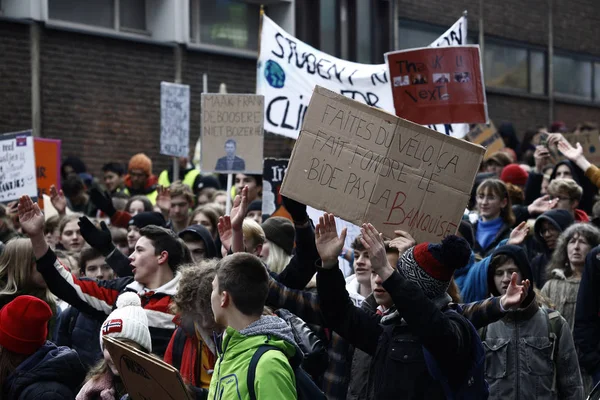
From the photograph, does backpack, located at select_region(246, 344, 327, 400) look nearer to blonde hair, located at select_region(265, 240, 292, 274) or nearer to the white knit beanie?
the white knit beanie

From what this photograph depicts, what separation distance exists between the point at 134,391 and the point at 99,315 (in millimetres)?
2082

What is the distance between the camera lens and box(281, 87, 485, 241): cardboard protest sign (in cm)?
567

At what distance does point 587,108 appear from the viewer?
26.1 m

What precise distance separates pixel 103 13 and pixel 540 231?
9.79m

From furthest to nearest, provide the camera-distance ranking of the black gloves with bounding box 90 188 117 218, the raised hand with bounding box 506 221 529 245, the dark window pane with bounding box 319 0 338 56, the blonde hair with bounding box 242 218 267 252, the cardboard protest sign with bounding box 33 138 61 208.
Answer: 1. the dark window pane with bounding box 319 0 338 56
2. the cardboard protest sign with bounding box 33 138 61 208
3. the black gloves with bounding box 90 188 117 218
4. the blonde hair with bounding box 242 218 267 252
5. the raised hand with bounding box 506 221 529 245

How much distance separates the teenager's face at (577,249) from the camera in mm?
7746

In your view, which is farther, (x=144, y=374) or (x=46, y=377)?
(x=46, y=377)

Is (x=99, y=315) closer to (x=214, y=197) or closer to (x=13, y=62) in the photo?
(x=214, y=197)

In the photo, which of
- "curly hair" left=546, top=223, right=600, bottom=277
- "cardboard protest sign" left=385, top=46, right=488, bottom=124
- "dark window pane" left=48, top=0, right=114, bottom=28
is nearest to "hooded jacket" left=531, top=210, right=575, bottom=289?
"curly hair" left=546, top=223, right=600, bottom=277

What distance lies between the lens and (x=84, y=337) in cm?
695

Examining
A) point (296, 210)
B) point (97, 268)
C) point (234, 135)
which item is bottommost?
point (97, 268)

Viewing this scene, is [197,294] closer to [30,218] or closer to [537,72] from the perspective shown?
[30,218]

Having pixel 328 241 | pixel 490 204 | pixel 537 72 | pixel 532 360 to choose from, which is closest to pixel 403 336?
pixel 328 241

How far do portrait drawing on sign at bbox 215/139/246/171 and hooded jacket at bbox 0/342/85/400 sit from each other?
13.9ft
